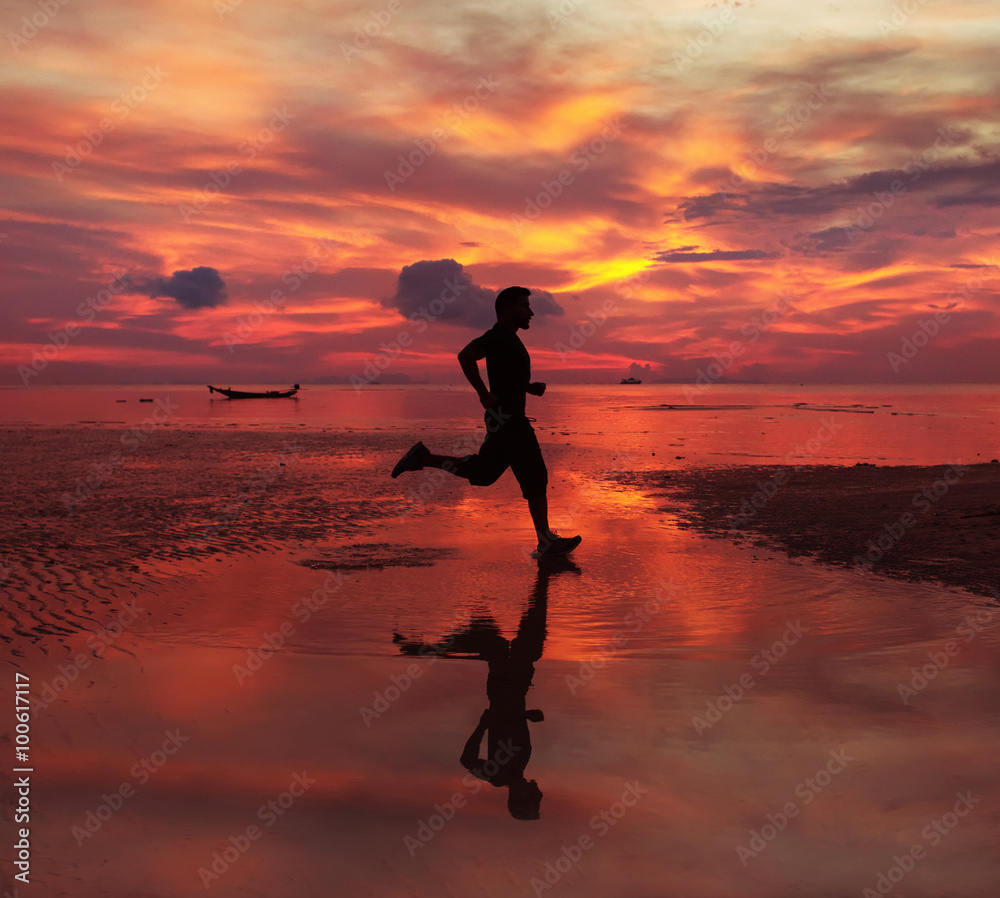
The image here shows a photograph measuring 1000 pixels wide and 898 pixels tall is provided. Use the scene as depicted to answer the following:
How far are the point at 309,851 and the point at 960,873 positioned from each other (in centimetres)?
198

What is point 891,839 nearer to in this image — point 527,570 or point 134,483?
point 527,570

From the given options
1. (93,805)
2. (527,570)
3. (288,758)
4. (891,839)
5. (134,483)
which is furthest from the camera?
(134,483)

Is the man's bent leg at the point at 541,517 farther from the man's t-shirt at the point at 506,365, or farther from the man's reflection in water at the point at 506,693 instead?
the man's reflection in water at the point at 506,693

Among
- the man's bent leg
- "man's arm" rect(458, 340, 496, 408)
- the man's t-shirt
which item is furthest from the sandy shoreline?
"man's arm" rect(458, 340, 496, 408)

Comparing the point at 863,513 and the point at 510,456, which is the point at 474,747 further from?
the point at 863,513

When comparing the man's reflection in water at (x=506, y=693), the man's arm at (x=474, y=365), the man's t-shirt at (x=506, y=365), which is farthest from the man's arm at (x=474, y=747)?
the man's t-shirt at (x=506, y=365)

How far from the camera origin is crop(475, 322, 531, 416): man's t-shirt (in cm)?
728

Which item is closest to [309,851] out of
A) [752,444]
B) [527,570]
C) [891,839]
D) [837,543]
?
[891,839]

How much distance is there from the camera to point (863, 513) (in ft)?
32.3

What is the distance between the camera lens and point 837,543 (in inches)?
315

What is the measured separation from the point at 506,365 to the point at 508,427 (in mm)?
587

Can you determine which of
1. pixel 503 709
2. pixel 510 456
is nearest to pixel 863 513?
pixel 510 456

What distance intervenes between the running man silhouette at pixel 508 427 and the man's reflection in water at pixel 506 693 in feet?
4.88

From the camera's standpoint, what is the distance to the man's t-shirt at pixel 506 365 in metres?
7.28
